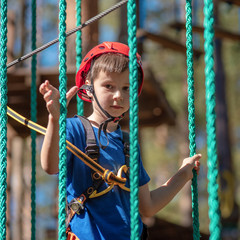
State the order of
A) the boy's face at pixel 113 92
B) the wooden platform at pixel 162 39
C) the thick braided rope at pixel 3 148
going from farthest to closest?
the wooden platform at pixel 162 39 < the boy's face at pixel 113 92 < the thick braided rope at pixel 3 148

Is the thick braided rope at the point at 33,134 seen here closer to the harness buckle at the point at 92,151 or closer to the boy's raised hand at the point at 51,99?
the harness buckle at the point at 92,151

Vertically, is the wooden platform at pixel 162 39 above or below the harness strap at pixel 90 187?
above

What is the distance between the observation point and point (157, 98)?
6402 millimetres

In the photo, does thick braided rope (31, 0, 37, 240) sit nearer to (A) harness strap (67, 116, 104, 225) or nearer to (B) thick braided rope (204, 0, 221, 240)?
(A) harness strap (67, 116, 104, 225)

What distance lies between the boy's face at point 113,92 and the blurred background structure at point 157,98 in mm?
2886

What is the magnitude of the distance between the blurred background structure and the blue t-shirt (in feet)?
9.75

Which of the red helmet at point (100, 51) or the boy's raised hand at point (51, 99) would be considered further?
the red helmet at point (100, 51)

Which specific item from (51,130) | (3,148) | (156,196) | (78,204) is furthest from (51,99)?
(156,196)

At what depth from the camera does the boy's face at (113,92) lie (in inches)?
85.0

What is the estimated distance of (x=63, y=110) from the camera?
5.70ft

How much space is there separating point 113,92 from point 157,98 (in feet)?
14.1

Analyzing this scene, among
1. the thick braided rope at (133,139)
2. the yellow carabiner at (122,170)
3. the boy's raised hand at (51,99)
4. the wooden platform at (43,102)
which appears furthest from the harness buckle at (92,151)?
the wooden platform at (43,102)

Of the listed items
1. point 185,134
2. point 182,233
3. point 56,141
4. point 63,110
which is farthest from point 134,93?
point 185,134

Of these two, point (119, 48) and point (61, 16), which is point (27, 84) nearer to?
point (119, 48)
